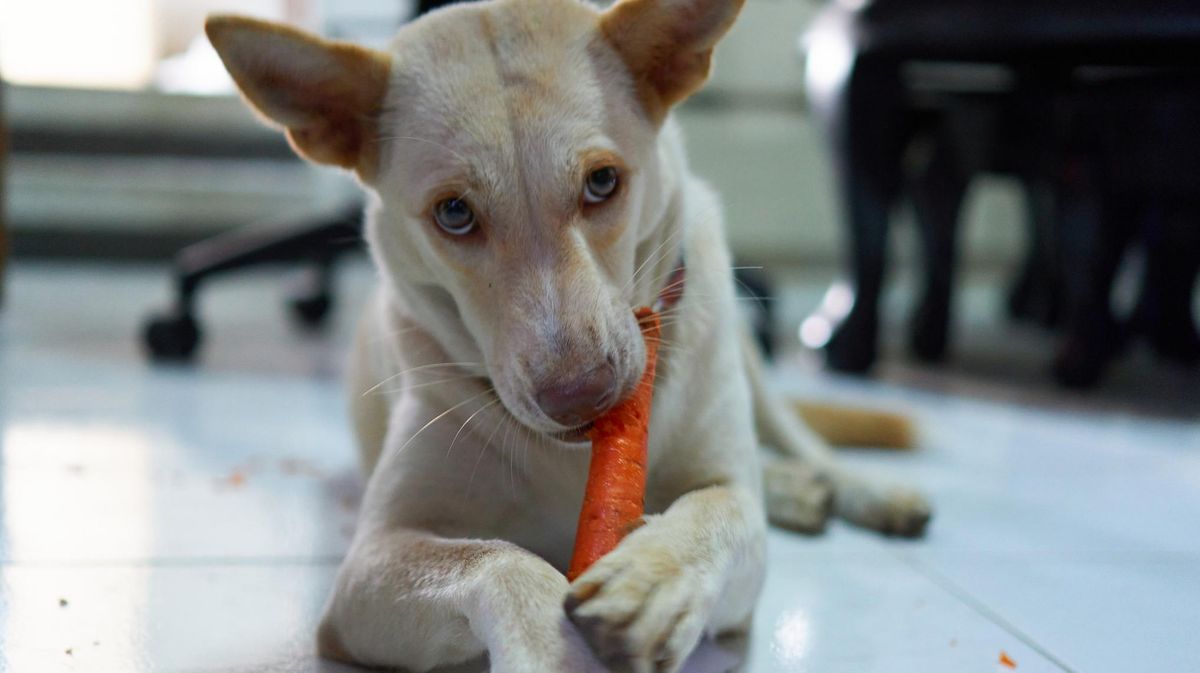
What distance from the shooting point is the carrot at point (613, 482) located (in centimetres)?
107

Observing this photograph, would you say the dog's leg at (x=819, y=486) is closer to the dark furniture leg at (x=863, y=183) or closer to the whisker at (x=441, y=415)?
the whisker at (x=441, y=415)

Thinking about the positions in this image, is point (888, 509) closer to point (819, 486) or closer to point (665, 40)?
point (819, 486)

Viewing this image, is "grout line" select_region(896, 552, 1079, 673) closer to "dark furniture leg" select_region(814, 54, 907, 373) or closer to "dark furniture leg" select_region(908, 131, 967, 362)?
"dark furniture leg" select_region(814, 54, 907, 373)

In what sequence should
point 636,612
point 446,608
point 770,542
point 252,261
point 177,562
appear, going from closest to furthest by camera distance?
point 636,612 < point 446,608 < point 177,562 < point 770,542 < point 252,261

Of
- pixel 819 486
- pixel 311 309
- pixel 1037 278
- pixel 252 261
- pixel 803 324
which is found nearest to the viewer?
pixel 819 486

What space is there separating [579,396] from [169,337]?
250 cm

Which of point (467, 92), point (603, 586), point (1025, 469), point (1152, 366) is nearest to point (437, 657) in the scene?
point (603, 586)

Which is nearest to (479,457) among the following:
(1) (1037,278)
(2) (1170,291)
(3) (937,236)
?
(3) (937,236)

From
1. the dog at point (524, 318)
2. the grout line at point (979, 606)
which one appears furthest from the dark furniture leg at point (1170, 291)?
the dog at point (524, 318)

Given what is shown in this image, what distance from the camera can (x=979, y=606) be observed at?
1353 millimetres

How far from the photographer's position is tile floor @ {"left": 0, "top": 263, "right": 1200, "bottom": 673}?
1177 mm

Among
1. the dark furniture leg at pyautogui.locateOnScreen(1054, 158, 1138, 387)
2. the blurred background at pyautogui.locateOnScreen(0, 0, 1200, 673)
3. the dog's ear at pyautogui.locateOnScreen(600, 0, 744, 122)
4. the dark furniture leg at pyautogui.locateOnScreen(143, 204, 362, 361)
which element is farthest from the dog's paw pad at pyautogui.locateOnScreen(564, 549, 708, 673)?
the dark furniture leg at pyautogui.locateOnScreen(1054, 158, 1138, 387)

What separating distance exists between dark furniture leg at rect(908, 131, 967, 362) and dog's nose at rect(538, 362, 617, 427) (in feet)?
9.06

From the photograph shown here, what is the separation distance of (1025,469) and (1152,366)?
1.77 m
